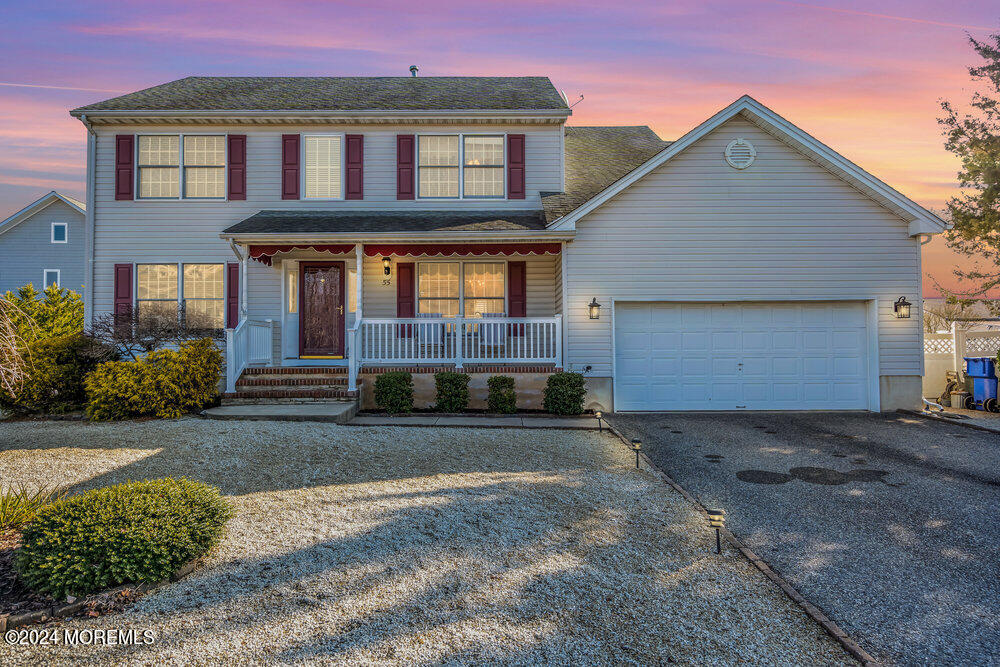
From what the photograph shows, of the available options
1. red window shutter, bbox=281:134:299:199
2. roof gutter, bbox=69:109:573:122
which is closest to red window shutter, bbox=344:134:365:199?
roof gutter, bbox=69:109:573:122

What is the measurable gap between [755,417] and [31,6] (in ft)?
47.3

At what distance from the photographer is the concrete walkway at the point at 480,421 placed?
9242 millimetres

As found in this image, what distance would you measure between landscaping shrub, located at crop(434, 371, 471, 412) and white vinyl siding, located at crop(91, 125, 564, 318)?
2884 mm

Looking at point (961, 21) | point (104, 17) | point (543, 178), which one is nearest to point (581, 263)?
point (543, 178)

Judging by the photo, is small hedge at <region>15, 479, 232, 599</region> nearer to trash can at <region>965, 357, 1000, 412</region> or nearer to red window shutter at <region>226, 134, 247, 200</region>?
red window shutter at <region>226, 134, 247, 200</region>

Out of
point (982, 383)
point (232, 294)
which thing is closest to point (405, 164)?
point (232, 294)

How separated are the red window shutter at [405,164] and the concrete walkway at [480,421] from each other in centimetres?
556

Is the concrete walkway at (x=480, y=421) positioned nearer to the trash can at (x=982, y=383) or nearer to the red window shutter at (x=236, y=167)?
the red window shutter at (x=236, y=167)

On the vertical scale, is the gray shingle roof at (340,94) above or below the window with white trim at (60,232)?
above

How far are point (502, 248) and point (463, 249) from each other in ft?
2.75

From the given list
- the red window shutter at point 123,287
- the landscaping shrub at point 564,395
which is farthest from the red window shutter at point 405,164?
the red window shutter at point 123,287

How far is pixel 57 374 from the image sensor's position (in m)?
9.68

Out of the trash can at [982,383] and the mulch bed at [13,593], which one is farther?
the trash can at [982,383]

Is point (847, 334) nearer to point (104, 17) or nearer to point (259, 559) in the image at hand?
point (259, 559)
